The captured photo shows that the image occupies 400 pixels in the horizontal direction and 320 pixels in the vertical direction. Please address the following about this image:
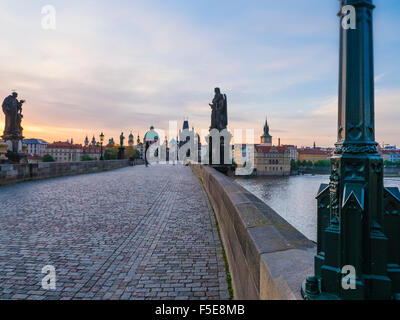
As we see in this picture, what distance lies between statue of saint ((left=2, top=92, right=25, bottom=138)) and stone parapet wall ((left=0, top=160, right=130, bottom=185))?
238cm

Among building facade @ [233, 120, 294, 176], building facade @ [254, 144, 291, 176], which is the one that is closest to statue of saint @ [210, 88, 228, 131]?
building facade @ [233, 120, 294, 176]

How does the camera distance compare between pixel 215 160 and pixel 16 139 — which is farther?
pixel 215 160

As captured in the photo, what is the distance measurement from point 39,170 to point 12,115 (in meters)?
3.60

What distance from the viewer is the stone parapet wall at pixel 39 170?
41.8 ft

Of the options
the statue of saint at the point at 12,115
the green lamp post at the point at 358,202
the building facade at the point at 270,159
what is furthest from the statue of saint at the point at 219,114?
the building facade at the point at 270,159

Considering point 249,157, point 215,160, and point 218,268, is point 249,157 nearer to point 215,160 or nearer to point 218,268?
point 215,160

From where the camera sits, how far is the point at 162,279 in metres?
3.56

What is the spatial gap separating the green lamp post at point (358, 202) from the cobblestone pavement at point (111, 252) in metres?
2.06

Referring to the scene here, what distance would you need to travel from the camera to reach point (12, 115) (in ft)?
53.0

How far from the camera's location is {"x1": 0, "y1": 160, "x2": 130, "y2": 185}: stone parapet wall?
12.7 m

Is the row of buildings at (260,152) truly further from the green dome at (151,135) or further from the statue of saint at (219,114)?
the statue of saint at (219,114)

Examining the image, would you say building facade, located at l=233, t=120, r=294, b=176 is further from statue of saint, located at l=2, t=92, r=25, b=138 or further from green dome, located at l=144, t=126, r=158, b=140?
statue of saint, located at l=2, t=92, r=25, b=138
